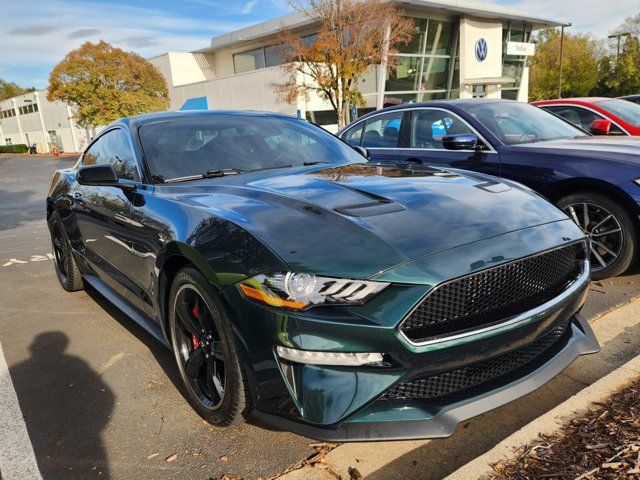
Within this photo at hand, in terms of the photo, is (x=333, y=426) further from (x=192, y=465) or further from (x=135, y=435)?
(x=135, y=435)

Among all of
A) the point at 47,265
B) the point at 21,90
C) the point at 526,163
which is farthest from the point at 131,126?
the point at 21,90

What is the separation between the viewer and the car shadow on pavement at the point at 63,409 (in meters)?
2.25

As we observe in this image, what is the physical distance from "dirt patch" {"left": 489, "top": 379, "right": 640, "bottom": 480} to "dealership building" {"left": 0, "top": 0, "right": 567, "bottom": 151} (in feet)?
72.6

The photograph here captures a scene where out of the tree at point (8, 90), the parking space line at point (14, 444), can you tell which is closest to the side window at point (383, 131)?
the parking space line at point (14, 444)

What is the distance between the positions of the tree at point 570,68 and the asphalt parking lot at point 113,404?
56545 mm

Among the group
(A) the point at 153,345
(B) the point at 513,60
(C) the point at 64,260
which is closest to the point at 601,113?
(A) the point at 153,345

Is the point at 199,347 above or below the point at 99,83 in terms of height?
below

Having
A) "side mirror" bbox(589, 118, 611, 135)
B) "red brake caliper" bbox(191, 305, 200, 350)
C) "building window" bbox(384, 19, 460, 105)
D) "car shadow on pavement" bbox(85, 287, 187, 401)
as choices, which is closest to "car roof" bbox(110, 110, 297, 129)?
"car shadow on pavement" bbox(85, 287, 187, 401)

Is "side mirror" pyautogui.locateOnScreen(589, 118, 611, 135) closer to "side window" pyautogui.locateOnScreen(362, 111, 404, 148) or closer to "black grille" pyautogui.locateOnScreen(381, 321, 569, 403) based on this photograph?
"side window" pyautogui.locateOnScreen(362, 111, 404, 148)

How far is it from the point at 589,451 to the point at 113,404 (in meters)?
2.33

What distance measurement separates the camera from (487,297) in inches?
76.2

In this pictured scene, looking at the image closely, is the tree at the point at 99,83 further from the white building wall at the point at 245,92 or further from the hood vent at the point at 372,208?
the hood vent at the point at 372,208

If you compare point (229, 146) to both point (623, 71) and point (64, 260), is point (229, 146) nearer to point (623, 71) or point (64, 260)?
point (64, 260)

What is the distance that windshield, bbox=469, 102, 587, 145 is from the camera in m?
4.89
